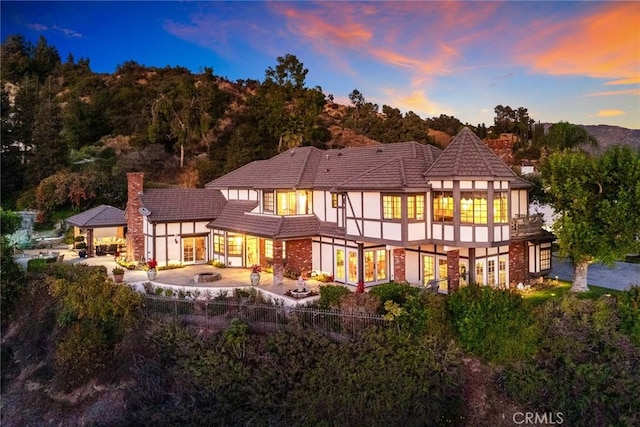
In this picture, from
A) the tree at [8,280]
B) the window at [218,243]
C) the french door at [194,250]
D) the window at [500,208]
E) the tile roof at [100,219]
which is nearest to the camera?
the window at [500,208]

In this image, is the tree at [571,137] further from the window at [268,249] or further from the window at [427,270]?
the window at [268,249]

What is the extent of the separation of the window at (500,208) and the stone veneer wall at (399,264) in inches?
158

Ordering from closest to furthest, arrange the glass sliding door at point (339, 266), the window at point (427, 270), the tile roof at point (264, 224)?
the window at point (427, 270) → the glass sliding door at point (339, 266) → the tile roof at point (264, 224)

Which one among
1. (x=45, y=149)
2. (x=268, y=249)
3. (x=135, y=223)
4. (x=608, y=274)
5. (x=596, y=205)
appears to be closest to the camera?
(x=596, y=205)

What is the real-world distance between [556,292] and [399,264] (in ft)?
21.4

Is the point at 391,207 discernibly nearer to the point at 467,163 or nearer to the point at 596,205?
the point at 467,163

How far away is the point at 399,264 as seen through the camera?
61.8 feet

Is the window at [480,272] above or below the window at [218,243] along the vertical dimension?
below

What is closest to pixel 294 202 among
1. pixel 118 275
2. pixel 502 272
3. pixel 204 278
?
pixel 204 278

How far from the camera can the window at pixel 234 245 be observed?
24469 millimetres

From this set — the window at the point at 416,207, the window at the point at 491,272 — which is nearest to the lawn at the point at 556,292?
the window at the point at 491,272

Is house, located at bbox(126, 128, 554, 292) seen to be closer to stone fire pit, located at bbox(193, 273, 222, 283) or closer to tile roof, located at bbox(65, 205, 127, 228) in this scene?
tile roof, located at bbox(65, 205, 127, 228)

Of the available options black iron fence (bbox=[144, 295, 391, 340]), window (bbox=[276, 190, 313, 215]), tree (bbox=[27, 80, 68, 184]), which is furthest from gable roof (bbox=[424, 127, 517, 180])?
tree (bbox=[27, 80, 68, 184])

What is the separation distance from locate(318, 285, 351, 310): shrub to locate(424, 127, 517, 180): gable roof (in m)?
5.76
